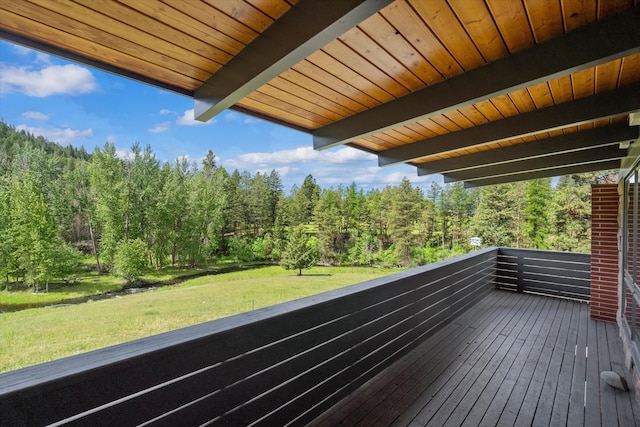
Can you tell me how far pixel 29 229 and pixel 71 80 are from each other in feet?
105

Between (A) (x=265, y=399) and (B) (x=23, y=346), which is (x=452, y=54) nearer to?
(A) (x=265, y=399)

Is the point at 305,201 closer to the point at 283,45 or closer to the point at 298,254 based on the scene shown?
the point at 298,254

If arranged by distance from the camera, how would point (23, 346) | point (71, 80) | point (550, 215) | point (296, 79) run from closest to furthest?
point (296, 79) → point (23, 346) → point (550, 215) → point (71, 80)

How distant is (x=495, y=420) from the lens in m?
1.75

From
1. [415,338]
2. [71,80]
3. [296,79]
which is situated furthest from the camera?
[71,80]

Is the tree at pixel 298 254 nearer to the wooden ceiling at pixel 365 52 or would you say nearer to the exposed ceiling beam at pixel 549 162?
the exposed ceiling beam at pixel 549 162

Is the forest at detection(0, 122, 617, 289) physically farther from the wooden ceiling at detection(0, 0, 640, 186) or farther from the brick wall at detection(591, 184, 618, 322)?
the wooden ceiling at detection(0, 0, 640, 186)

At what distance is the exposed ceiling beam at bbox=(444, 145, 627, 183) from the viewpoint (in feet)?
8.98

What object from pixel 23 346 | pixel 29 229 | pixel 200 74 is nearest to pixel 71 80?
pixel 29 229

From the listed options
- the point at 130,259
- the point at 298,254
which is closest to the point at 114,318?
the point at 130,259

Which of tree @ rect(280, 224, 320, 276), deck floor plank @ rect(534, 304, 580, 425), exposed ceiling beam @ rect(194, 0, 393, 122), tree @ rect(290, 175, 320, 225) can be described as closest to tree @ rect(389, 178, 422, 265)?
tree @ rect(280, 224, 320, 276)

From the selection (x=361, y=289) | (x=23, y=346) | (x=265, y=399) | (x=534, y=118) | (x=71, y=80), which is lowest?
(x=23, y=346)

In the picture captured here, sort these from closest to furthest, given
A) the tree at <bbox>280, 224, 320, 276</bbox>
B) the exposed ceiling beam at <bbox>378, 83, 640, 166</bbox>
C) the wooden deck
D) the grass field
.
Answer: the exposed ceiling beam at <bbox>378, 83, 640, 166</bbox> → the wooden deck → the grass field → the tree at <bbox>280, 224, 320, 276</bbox>

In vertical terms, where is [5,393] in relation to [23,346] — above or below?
above
